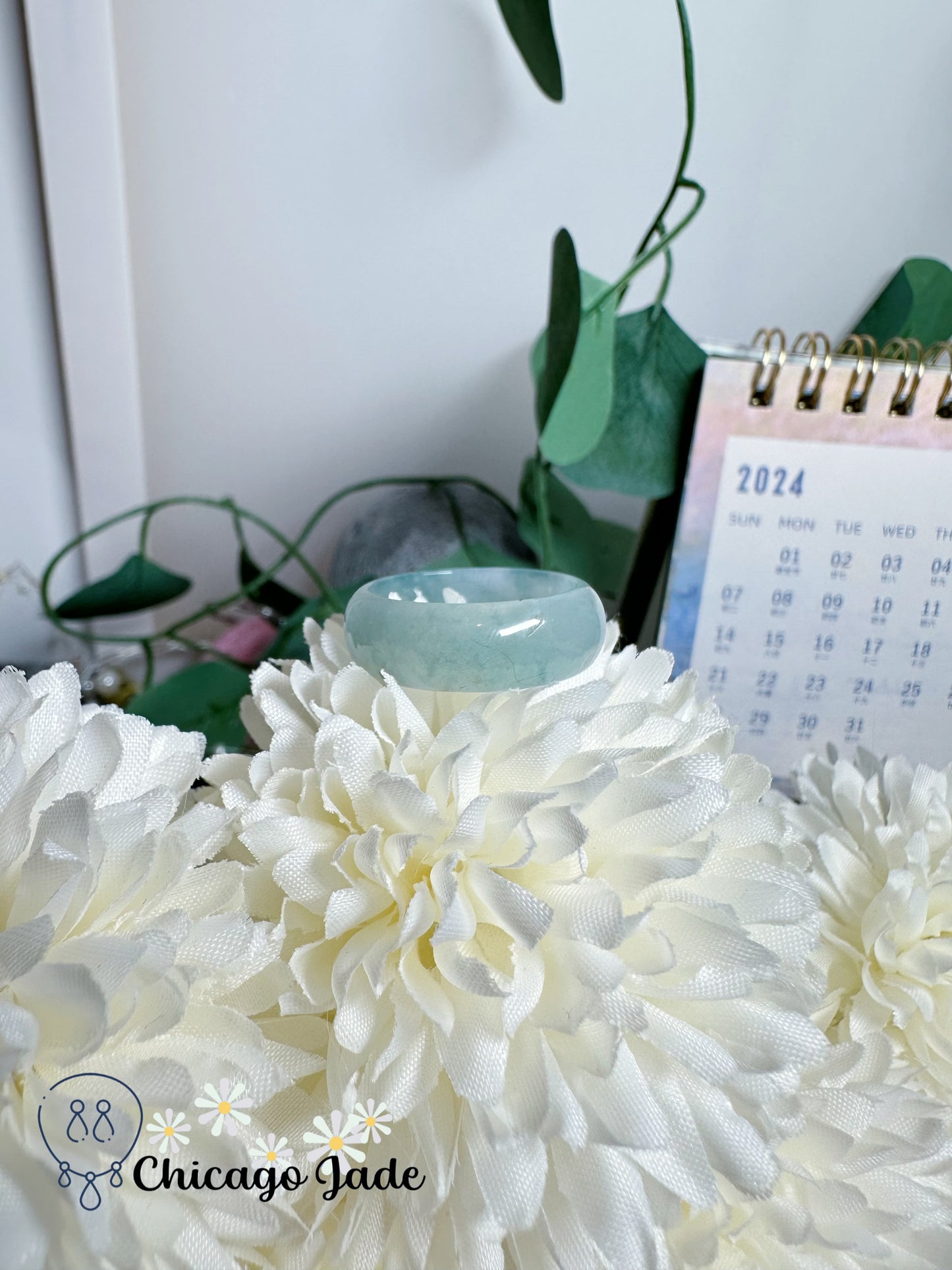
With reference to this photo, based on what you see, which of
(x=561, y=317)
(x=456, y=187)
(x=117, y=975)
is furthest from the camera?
(x=456, y=187)

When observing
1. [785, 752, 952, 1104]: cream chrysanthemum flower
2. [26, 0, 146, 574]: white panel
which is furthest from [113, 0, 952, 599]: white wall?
[785, 752, 952, 1104]: cream chrysanthemum flower

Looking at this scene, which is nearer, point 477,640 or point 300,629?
point 477,640

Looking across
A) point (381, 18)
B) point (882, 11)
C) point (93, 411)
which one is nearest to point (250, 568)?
point (93, 411)

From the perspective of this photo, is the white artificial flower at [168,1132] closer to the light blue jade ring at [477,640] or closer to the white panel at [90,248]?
the light blue jade ring at [477,640]

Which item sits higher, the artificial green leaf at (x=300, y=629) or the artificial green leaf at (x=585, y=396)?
the artificial green leaf at (x=585, y=396)

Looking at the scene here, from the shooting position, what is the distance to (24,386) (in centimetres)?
48

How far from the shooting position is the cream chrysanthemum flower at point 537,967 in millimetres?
156

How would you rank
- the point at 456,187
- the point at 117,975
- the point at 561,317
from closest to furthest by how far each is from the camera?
→ the point at 117,975 < the point at 561,317 < the point at 456,187

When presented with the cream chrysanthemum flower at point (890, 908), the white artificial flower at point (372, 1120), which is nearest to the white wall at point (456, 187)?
the cream chrysanthemum flower at point (890, 908)

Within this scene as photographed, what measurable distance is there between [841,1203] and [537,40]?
1.54 feet

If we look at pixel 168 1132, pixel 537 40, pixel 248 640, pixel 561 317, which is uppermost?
pixel 537 40

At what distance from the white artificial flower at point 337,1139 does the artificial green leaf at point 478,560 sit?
27 centimetres

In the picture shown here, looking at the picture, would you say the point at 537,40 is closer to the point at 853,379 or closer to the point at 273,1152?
the point at 853,379

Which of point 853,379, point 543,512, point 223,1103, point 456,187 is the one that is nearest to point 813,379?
point 853,379
